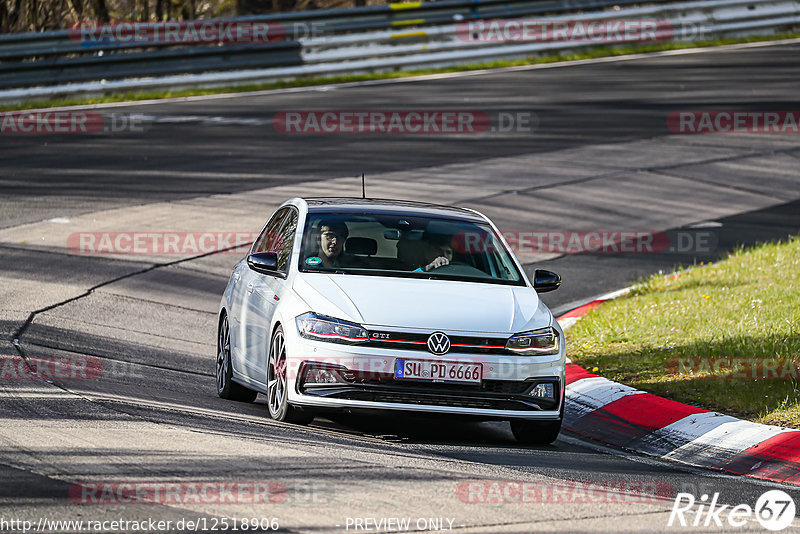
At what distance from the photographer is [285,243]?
930 cm

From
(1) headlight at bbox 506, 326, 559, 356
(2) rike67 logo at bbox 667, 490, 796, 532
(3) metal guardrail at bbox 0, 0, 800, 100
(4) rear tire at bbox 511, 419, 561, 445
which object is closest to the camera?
(2) rike67 logo at bbox 667, 490, 796, 532

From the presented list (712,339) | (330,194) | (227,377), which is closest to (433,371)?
(227,377)

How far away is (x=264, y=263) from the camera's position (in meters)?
8.77

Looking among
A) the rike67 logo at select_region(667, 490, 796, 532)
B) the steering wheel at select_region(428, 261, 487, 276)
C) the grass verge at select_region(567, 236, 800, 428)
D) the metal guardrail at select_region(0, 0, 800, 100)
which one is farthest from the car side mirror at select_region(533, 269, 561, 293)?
the metal guardrail at select_region(0, 0, 800, 100)

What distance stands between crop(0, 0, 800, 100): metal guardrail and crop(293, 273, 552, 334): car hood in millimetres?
17175

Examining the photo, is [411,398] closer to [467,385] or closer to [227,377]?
[467,385]

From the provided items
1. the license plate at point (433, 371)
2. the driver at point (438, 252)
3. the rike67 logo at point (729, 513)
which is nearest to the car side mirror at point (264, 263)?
the driver at point (438, 252)

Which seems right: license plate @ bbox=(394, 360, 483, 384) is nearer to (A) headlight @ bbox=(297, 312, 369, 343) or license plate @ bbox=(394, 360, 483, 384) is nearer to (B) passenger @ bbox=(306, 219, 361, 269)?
(A) headlight @ bbox=(297, 312, 369, 343)

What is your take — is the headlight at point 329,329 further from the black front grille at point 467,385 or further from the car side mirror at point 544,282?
the car side mirror at point 544,282

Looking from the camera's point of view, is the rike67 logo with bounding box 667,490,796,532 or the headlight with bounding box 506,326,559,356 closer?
the rike67 logo with bounding box 667,490,796,532

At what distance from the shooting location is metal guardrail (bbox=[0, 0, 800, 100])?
2422cm

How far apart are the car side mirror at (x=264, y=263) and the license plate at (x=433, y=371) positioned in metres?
1.52

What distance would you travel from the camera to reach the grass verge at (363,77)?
958 inches

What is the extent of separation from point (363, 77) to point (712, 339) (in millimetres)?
18216
